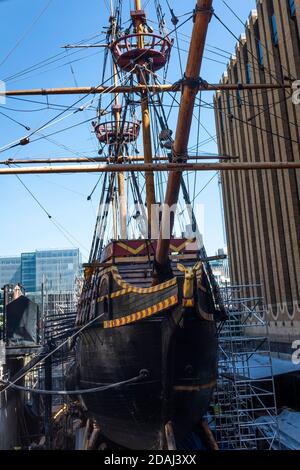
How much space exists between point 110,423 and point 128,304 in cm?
226

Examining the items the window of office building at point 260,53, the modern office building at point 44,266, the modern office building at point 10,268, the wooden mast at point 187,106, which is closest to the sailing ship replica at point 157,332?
the wooden mast at point 187,106

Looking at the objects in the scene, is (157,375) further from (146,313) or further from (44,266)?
(44,266)

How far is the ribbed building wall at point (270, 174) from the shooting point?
19147 millimetres

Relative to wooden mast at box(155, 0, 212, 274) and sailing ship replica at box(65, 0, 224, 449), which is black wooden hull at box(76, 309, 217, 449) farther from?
wooden mast at box(155, 0, 212, 274)

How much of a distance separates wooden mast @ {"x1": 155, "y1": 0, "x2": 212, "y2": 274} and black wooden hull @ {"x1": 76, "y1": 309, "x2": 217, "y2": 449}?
113 centimetres

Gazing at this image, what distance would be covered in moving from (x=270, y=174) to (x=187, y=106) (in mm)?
16101

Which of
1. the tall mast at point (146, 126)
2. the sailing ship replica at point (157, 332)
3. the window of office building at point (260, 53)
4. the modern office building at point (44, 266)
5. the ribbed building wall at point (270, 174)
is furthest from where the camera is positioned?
the modern office building at point (44, 266)

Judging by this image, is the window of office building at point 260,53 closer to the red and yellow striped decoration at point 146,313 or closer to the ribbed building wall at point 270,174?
the ribbed building wall at point 270,174

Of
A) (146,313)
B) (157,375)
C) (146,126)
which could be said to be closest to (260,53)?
(146,126)

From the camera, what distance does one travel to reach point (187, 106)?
21.6 feet

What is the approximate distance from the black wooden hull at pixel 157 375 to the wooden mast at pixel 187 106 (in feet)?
3.69

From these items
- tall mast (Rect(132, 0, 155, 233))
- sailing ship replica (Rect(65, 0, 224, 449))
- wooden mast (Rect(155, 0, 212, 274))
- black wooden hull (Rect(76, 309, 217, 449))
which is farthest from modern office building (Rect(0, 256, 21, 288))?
wooden mast (Rect(155, 0, 212, 274))

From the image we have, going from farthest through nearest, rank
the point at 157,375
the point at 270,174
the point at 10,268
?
the point at 10,268 < the point at 270,174 < the point at 157,375
